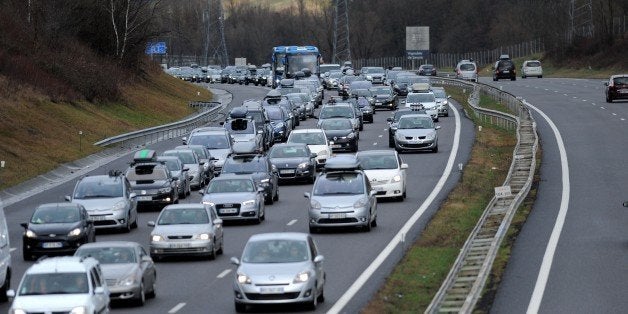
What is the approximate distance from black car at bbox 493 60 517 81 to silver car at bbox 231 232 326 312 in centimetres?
9261

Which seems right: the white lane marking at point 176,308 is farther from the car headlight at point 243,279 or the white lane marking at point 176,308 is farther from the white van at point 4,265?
the white van at point 4,265

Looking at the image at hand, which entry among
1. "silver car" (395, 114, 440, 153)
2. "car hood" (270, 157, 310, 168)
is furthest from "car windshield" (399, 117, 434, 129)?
"car hood" (270, 157, 310, 168)

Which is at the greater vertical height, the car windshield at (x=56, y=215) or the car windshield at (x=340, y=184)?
the car windshield at (x=56, y=215)

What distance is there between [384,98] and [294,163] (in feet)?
123

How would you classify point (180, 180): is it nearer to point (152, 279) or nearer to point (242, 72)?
point (152, 279)

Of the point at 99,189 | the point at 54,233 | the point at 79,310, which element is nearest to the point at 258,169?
the point at 99,189

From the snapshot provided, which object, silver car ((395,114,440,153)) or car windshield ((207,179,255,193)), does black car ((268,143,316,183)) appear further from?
car windshield ((207,179,255,193))

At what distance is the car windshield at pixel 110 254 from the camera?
2491 centimetres

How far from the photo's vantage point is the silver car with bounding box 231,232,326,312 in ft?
76.9

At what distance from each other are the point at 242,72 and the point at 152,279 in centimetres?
11533

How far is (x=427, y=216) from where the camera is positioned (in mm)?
38906

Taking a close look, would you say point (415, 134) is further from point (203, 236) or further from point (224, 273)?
point (224, 273)

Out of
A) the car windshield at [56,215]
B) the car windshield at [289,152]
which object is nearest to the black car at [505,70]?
the car windshield at [289,152]

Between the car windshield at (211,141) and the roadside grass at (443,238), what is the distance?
9.24m
